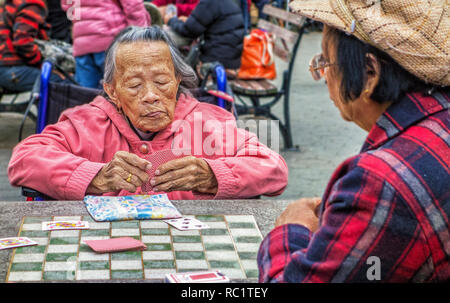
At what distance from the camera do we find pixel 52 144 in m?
2.76

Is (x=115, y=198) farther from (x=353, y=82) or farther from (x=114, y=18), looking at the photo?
(x=114, y=18)

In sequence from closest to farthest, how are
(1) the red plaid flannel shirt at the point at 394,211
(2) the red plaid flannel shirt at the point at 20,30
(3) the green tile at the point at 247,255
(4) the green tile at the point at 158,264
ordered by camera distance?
(1) the red plaid flannel shirt at the point at 394,211
(4) the green tile at the point at 158,264
(3) the green tile at the point at 247,255
(2) the red plaid flannel shirt at the point at 20,30

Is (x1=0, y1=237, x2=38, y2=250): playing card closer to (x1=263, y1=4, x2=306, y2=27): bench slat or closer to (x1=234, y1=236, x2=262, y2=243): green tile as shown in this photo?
(x1=234, y1=236, x2=262, y2=243): green tile

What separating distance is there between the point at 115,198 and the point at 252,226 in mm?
535

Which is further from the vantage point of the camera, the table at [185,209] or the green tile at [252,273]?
the table at [185,209]

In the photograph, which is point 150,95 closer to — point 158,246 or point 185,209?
point 185,209

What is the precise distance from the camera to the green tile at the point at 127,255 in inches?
74.7

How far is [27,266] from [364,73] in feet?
3.45

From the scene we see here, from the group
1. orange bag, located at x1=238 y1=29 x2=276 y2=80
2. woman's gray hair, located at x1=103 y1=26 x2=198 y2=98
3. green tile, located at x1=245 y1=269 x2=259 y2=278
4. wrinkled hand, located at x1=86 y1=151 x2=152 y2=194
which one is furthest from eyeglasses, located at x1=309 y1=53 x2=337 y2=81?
orange bag, located at x1=238 y1=29 x2=276 y2=80

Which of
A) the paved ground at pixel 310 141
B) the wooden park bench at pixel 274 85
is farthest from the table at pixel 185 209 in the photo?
the wooden park bench at pixel 274 85

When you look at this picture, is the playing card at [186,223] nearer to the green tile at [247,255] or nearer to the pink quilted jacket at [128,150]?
the green tile at [247,255]

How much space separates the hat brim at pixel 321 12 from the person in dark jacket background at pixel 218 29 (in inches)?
187

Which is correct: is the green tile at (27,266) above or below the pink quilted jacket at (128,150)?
above

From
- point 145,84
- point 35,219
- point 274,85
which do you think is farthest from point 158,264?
point 274,85
